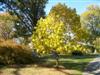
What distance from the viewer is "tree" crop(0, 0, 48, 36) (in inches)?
1645

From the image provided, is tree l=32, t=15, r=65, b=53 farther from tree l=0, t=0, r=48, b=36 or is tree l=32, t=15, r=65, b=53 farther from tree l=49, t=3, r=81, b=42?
tree l=0, t=0, r=48, b=36

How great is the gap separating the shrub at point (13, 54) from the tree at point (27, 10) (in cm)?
1441

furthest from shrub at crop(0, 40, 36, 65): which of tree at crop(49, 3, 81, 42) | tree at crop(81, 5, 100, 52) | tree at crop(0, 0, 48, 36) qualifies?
tree at crop(81, 5, 100, 52)

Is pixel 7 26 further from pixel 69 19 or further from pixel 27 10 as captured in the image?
pixel 69 19

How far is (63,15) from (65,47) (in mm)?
6461

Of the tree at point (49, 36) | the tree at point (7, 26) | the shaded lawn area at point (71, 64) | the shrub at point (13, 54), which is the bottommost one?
the shaded lawn area at point (71, 64)

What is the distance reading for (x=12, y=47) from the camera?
2619 centimetres

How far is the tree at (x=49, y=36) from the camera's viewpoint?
75.3 feet

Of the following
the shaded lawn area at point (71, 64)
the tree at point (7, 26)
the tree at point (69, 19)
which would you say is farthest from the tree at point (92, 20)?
the shaded lawn area at point (71, 64)

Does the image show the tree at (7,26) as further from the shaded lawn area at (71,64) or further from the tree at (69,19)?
the shaded lawn area at (71,64)

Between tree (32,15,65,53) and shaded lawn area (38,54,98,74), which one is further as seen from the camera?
shaded lawn area (38,54,98,74)

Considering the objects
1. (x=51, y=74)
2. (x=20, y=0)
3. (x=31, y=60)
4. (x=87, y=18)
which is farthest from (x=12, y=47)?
(x=87, y=18)

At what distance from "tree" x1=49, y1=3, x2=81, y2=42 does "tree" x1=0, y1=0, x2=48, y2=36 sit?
957 cm

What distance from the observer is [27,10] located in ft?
139
